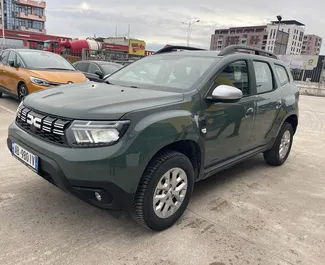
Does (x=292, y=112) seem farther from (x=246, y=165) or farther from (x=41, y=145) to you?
(x=41, y=145)

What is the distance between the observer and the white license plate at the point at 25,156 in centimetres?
256

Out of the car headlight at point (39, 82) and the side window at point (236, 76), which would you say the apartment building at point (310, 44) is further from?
the side window at point (236, 76)

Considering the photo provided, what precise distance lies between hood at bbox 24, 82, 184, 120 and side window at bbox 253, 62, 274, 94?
155 cm

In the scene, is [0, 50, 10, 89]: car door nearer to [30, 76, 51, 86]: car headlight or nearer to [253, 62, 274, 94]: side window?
[30, 76, 51, 86]: car headlight

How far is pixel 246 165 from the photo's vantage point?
492 cm

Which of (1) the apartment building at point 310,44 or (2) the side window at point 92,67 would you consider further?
(1) the apartment building at point 310,44

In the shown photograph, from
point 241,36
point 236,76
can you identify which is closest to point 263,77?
point 236,76

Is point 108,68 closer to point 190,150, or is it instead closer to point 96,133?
point 190,150

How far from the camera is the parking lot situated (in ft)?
8.03

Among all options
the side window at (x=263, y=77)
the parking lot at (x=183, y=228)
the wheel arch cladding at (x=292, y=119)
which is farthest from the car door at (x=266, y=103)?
the parking lot at (x=183, y=228)

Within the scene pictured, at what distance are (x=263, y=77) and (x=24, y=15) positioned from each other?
79766 mm

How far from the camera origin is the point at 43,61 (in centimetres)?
777

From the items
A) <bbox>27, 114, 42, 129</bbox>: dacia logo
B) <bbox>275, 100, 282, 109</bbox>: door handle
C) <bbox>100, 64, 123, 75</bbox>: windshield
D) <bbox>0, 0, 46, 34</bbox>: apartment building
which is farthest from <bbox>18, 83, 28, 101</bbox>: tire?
<bbox>0, 0, 46, 34</bbox>: apartment building

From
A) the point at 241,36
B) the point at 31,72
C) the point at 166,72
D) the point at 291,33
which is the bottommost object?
the point at 31,72
